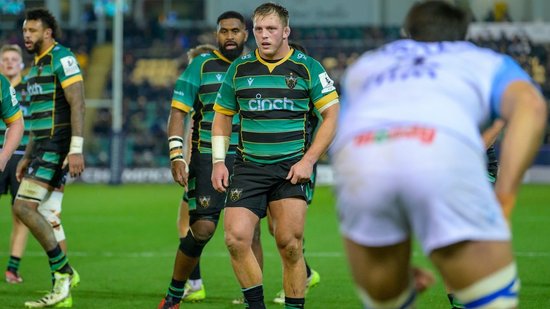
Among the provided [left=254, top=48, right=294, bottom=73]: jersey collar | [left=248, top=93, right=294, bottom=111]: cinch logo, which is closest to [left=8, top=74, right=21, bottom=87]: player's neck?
[left=254, top=48, right=294, bottom=73]: jersey collar

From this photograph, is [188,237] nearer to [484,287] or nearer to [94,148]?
[484,287]

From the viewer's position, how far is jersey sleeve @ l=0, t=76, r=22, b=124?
27.8 feet

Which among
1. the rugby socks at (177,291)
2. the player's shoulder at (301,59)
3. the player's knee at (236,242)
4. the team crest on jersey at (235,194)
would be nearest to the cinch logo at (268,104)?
the player's shoulder at (301,59)

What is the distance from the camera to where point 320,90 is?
24.8 feet

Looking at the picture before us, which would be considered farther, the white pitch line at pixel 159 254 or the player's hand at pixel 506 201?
the white pitch line at pixel 159 254

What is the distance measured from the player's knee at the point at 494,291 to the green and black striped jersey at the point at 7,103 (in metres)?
5.32

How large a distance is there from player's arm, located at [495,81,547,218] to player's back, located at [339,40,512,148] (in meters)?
0.08

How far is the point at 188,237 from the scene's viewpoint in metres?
8.50

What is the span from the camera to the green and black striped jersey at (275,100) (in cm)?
748

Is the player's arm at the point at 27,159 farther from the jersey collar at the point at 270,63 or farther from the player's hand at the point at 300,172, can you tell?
the player's hand at the point at 300,172

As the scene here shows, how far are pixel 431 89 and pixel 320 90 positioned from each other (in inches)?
134

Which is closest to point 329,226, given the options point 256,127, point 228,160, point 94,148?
point 228,160

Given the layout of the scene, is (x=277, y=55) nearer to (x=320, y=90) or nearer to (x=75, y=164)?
(x=320, y=90)

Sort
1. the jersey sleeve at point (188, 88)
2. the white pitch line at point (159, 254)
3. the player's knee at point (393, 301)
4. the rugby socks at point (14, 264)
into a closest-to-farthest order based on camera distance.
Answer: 1. the player's knee at point (393, 301)
2. the jersey sleeve at point (188, 88)
3. the rugby socks at point (14, 264)
4. the white pitch line at point (159, 254)
